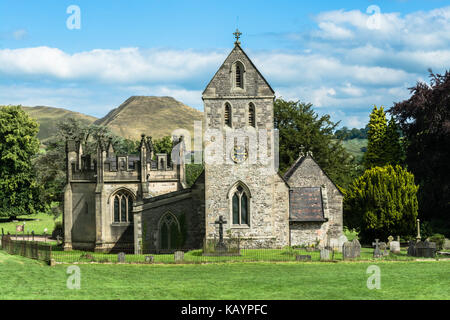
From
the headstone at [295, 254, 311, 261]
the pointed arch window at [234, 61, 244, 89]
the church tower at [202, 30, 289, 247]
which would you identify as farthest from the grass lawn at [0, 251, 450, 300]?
the pointed arch window at [234, 61, 244, 89]

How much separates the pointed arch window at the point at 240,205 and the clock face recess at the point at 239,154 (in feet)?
5.85

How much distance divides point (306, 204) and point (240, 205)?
6.11 meters

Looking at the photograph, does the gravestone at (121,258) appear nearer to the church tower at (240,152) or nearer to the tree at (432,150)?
the church tower at (240,152)

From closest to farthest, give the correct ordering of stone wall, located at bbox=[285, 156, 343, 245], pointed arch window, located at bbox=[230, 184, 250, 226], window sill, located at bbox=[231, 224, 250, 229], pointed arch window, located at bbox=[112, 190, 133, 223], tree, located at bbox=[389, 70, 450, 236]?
1. window sill, located at bbox=[231, 224, 250, 229]
2. pointed arch window, located at bbox=[230, 184, 250, 226]
3. stone wall, located at bbox=[285, 156, 343, 245]
4. pointed arch window, located at bbox=[112, 190, 133, 223]
5. tree, located at bbox=[389, 70, 450, 236]

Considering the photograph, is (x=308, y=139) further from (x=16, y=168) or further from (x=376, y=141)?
(x=16, y=168)

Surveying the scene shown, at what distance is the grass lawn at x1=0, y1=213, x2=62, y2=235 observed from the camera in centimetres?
6938

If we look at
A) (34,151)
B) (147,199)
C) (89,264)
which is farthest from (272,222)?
(34,151)

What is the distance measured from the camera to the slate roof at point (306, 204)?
43.2m

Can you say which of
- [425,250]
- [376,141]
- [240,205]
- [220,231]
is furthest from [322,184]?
[376,141]

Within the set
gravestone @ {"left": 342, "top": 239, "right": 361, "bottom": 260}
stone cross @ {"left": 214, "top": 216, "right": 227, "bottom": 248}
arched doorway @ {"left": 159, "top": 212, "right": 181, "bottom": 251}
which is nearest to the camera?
gravestone @ {"left": 342, "top": 239, "right": 361, "bottom": 260}

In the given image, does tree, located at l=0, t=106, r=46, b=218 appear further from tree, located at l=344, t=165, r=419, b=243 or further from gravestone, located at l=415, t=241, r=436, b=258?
gravestone, located at l=415, t=241, r=436, b=258

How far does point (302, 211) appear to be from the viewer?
43625 millimetres

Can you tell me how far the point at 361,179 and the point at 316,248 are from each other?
12225 millimetres

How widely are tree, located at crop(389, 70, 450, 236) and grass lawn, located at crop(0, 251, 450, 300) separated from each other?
61.4 ft
